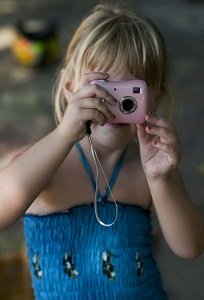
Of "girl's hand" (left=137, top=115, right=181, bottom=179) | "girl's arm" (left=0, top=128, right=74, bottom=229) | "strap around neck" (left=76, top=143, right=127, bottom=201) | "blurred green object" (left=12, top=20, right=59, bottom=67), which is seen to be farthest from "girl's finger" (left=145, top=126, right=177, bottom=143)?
"blurred green object" (left=12, top=20, right=59, bottom=67)

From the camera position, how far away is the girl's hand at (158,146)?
106 cm

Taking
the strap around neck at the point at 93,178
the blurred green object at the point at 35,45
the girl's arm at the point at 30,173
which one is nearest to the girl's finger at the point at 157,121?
the girl's arm at the point at 30,173

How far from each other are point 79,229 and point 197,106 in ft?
5.45

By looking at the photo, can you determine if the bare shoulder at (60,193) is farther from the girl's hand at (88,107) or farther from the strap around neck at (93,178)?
the girl's hand at (88,107)

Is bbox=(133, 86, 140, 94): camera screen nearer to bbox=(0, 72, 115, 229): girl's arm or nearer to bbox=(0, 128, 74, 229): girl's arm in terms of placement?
bbox=(0, 72, 115, 229): girl's arm

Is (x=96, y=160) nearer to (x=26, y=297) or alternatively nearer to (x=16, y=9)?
(x=26, y=297)

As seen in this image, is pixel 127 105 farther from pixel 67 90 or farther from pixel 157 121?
Answer: pixel 67 90

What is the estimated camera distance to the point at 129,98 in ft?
3.47

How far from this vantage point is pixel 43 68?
3.14 metres

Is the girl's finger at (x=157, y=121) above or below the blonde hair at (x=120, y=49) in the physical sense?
below

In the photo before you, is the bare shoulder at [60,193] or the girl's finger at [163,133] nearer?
the girl's finger at [163,133]

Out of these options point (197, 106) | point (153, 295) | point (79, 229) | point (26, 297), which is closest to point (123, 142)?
point (79, 229)

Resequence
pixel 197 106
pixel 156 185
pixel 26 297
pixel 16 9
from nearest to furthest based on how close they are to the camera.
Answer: pixel 156 185
pixel 26 297
pixel 197 106
pixel 16 9

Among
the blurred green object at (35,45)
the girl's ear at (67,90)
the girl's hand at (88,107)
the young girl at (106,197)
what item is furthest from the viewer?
the blurred green object at (35,45)
